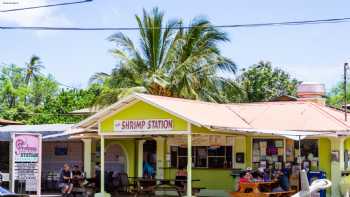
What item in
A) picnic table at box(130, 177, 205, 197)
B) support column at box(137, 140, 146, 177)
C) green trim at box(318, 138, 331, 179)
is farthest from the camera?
support column at box(137, 140, 146, 177)

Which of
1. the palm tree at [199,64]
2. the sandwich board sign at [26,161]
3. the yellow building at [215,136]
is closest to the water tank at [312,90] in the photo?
the yellow building at [215,136]

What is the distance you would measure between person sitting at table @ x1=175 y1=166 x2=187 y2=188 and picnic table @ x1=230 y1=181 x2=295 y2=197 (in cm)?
365

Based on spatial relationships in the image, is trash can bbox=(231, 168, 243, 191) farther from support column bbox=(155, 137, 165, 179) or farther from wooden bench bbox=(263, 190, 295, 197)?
support column bbox=(155, 137, 165, 179)

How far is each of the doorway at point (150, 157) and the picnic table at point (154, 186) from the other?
1174 mm

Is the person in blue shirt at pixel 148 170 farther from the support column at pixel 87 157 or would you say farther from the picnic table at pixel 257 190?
the picnic table at pixel 257 190

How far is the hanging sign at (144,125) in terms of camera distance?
69.8ft

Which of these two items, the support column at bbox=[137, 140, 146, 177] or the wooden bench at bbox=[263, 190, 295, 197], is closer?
the wooden bench at bbox=[263, 190, 295, 197]

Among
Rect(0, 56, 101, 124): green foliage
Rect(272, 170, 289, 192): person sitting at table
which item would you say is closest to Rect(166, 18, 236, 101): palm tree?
Rect(272, 170, 289, 192): person sitting at table

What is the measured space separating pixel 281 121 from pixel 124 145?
22.2 feet

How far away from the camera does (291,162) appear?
23.3m

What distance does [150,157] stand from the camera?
2720 centimetres

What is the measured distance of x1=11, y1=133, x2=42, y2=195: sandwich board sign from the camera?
18391 millimetres

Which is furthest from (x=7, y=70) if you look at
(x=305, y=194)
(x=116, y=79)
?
(x=305, y=194)

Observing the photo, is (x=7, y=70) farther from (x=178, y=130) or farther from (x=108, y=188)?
(x=178, y=130)
